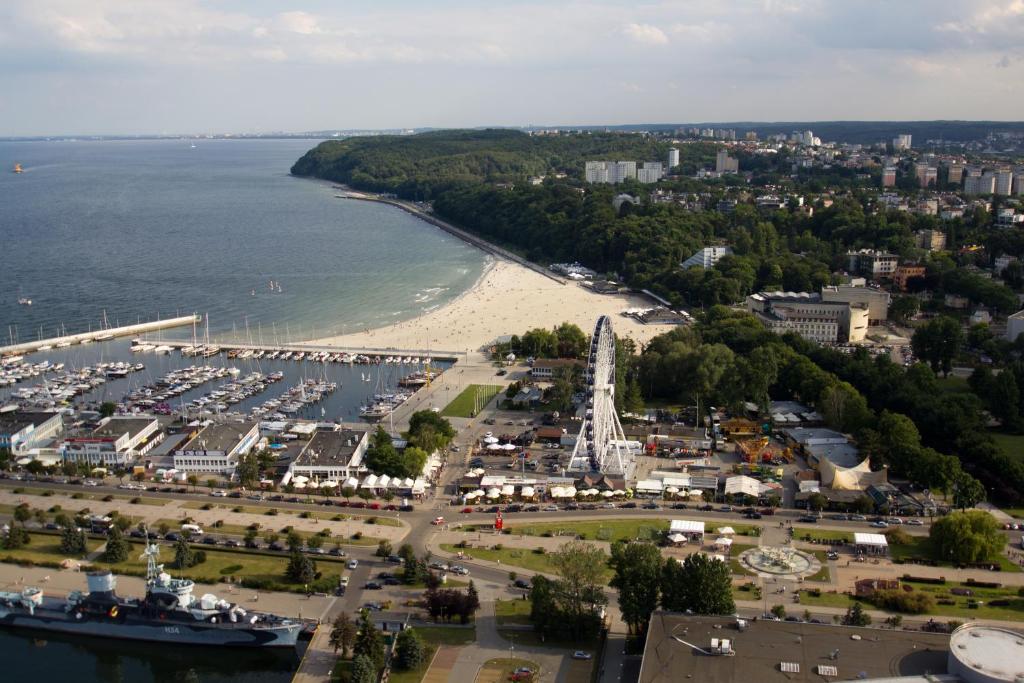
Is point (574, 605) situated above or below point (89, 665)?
above

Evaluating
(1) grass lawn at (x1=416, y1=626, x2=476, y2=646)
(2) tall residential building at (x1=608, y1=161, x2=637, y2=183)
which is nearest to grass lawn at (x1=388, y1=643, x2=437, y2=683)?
(1) grass lawn at (x1=416, y1=626, x2=476, y2=646)

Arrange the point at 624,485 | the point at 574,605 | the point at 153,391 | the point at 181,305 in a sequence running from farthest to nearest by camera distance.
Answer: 1. the point at 181,305
2. the point at 153,391
3. the point at 624,485
4. the point at 574,605

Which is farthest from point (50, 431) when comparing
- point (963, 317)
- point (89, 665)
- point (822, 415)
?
point (963, 317)

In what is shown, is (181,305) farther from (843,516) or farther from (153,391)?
(843,516)

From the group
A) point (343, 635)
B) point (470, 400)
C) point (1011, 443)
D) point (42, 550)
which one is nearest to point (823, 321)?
point (1011, 443)

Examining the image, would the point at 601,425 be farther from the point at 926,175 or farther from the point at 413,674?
the point at 926,175

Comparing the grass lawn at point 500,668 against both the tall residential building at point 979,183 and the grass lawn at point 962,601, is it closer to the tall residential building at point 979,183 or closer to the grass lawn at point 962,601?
the grass lawn at point 962,601
